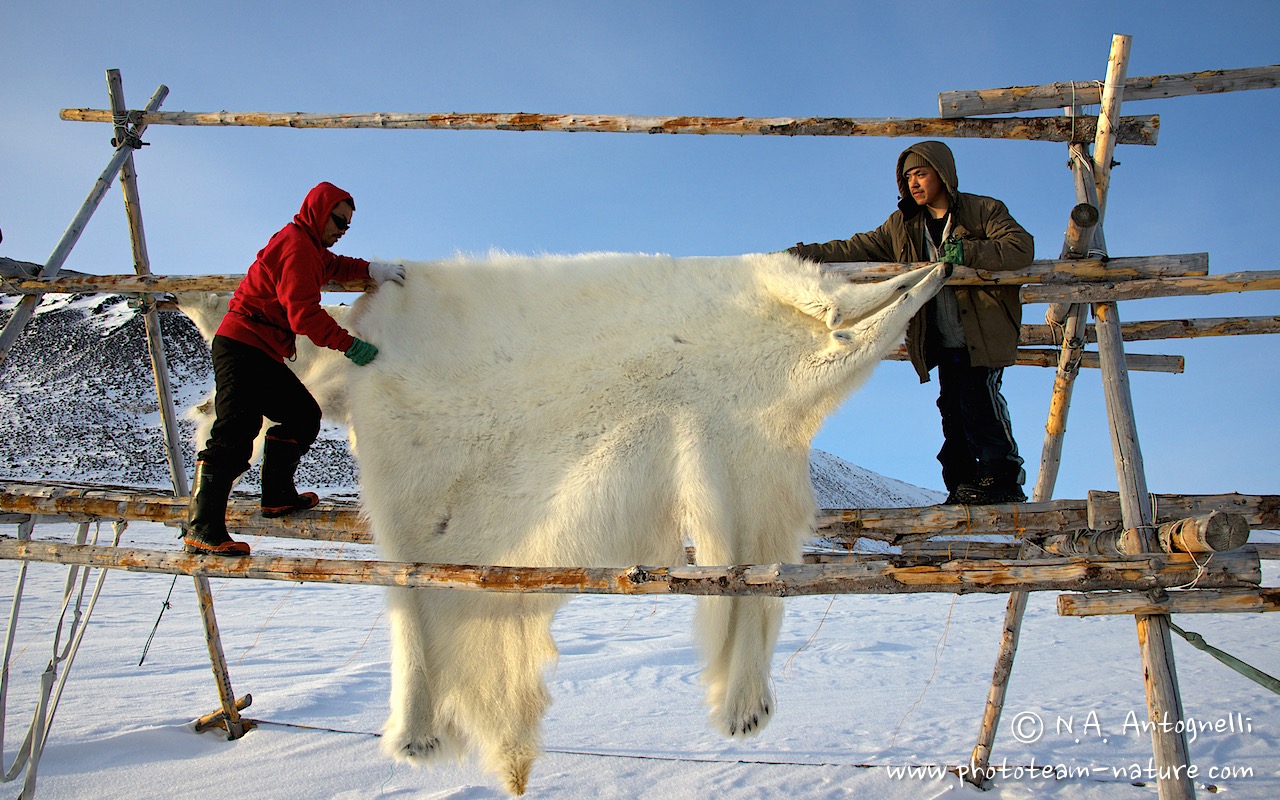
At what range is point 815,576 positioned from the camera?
8.07 feet

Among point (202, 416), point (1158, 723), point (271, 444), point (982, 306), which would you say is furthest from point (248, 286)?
point (1158, 723)

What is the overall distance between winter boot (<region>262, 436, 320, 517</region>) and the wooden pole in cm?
191

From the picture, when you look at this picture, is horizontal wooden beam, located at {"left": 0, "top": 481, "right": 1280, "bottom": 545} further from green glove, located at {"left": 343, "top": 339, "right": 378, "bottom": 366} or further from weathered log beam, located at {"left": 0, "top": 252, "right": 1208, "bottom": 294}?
weathered log beam, located at {"left": 0, "top": 252, "right": 1208, "bottom": 294}

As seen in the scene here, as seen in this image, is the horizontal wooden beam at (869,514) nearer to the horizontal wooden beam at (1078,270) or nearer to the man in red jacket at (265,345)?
the man in red jacket at (265,345)

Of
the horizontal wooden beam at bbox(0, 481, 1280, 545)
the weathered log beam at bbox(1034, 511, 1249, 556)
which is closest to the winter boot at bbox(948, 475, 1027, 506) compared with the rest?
the horizontal wooden beam at bbox(0, 481, 1280, 545)

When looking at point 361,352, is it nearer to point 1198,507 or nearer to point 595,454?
point 595,454

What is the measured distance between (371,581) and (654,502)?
1.16 metres

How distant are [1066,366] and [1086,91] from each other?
1469 mm

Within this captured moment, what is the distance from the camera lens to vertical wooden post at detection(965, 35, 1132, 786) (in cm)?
318

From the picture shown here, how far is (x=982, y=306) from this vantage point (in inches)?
133

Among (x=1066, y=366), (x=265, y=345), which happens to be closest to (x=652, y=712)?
(x=1066, y=366)

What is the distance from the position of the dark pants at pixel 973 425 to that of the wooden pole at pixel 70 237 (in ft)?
16.7
